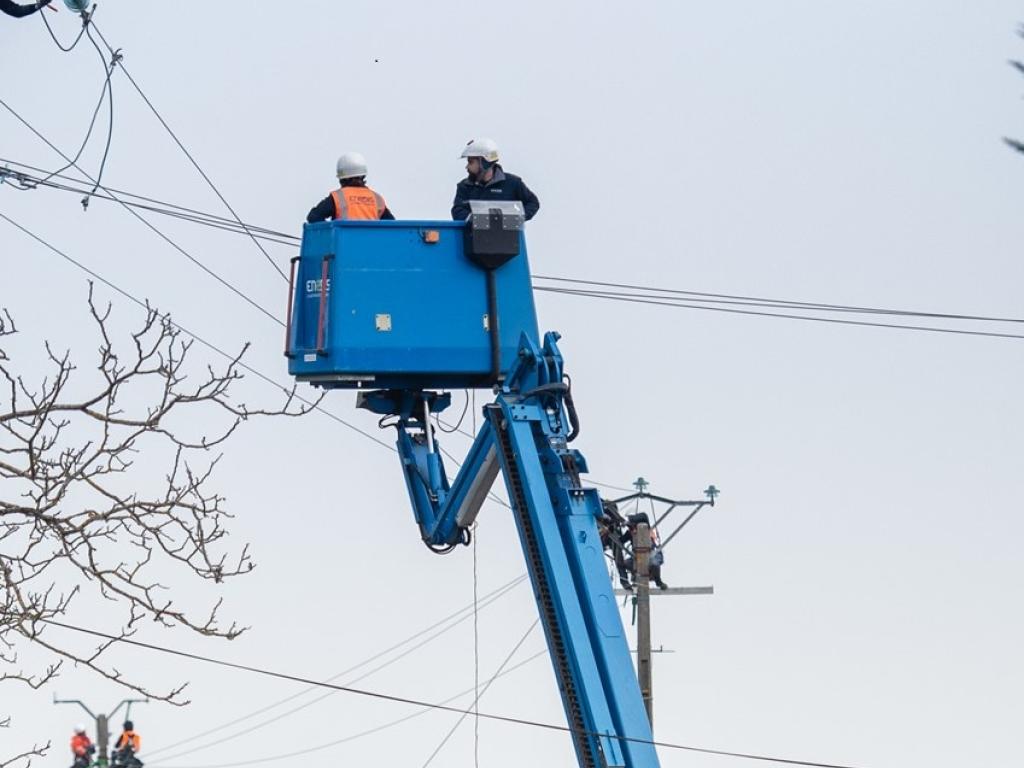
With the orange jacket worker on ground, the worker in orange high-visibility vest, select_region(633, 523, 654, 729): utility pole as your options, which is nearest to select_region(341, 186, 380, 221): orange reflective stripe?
the worker in orange high-visibility vest

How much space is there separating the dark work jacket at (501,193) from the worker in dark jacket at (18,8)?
21.7ft

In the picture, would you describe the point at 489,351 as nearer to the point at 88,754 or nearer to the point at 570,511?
the point at 570,511

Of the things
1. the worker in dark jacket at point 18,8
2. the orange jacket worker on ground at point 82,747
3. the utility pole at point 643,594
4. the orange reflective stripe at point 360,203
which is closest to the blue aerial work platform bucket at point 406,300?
the orange reflective stripe at point 360,203

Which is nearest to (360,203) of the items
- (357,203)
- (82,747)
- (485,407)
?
(357,203)

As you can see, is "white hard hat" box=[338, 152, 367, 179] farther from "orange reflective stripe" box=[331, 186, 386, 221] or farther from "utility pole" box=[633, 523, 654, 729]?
"utility pole" box=[633, 523, 654, 729]

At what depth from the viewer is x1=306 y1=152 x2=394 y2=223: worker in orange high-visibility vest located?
17297mm

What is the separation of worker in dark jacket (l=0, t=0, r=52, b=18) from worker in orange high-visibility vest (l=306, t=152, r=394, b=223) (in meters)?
6.34

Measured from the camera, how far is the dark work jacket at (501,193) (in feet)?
56.6

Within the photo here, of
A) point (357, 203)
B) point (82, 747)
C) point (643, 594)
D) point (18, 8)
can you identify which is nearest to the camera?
point (18, 8)

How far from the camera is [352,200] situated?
17359 millimetres

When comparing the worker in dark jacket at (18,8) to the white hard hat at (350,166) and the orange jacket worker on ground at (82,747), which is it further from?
the orange jacket worker on ground at (82,747)

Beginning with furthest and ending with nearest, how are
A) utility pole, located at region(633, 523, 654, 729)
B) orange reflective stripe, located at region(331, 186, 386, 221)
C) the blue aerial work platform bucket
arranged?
utility pole, located at region(633, 523, 654, 729), orange reflective stripe, located at region(331, 186, 386, 221), the blue aerial work platform bucket

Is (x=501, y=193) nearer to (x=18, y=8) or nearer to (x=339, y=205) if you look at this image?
(x=339, y=205)

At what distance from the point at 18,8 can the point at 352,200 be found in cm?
659
